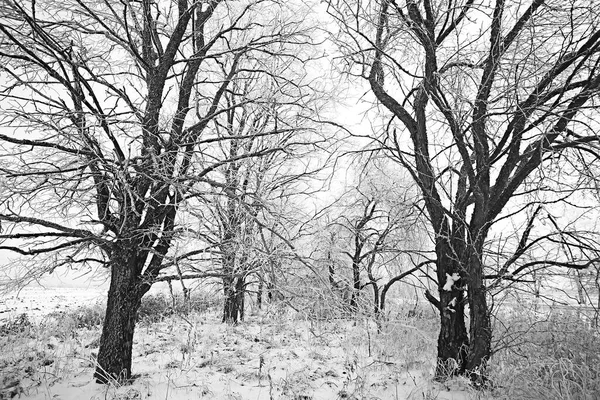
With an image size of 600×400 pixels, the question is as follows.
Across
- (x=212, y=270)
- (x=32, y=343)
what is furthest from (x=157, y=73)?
(x=32, y=343)

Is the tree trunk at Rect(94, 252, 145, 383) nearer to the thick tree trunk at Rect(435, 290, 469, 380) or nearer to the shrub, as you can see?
the thick tree trunk at Rect(435, 290, 469, 380)

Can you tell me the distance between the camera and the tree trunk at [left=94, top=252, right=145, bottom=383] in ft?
12.6

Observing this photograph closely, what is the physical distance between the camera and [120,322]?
12.9 feet

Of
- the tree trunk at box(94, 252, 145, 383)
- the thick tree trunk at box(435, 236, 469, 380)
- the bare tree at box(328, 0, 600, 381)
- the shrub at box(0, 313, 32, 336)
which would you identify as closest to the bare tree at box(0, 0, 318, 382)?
the tree trunk at box(94, 252, 145, 383)

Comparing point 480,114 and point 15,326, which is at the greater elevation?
point 480,114

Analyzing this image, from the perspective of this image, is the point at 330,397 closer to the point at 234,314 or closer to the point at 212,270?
the point at 212,270

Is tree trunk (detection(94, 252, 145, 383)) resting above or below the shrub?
above

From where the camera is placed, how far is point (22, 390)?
11.5 feet

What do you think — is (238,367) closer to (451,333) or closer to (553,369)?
(451,333)

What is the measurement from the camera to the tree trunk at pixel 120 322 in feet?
12.6

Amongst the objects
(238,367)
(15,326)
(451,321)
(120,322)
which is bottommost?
(15,326)

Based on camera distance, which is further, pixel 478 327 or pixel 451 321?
pixel 451 321

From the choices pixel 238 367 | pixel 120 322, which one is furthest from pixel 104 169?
pixel 238 367

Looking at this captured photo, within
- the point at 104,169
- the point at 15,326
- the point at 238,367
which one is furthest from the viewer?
the point at 15,326
